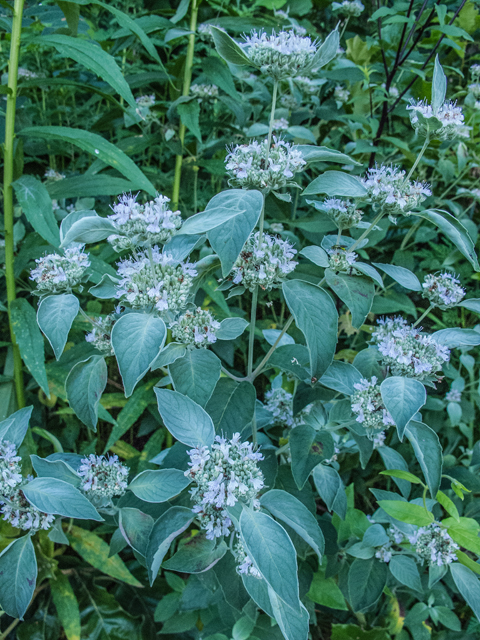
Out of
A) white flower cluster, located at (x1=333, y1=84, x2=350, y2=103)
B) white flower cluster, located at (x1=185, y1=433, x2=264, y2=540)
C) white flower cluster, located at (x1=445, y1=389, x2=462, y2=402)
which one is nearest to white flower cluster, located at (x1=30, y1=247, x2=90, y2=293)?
white flower cluster, located at (x1=185, y1=433, x2=264, y2=540)

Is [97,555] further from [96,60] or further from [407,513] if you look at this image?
[96,60]

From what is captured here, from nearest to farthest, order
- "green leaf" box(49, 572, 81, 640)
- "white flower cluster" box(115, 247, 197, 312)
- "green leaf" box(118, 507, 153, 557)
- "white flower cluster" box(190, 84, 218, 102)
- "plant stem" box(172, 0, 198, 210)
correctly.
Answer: "white flower cluster" box(115, 247, 197, 312) < "green leaf" box(118, 507, 153, 557) < "green leaf" box(49, 572, 81, 640) < "plant stem" box(172, 0, 198, 210) < "white flower cluster" box(190, 84, 218, 102)

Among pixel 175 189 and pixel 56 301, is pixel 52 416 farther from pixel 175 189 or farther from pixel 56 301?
pixel 56 301

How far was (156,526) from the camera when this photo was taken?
70 cm

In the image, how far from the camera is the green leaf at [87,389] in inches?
27.5

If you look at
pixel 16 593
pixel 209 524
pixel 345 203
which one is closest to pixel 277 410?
pixel 209 524

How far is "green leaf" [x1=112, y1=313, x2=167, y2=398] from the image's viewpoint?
524mm

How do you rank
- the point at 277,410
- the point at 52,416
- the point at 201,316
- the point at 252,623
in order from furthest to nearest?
the point at 52,416, the point at 277,410, the point at 252,623, the point at 201,316

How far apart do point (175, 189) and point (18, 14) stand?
0.54 meters

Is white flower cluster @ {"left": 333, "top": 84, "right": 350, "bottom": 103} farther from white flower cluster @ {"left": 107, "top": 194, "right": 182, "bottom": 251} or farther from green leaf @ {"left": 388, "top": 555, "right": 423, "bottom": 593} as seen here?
green leaf @ {"left": 388, "top": 555, "right": 423, "bottom": 593}

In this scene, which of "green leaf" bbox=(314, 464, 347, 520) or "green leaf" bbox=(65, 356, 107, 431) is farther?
"green leaf" bbox=(314, 464, 347, 520)

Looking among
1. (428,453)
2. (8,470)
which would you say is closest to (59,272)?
(8,470)

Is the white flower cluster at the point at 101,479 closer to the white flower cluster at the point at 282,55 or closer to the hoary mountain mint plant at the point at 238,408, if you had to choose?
the hoary mountain mint plant at the point at 238,408

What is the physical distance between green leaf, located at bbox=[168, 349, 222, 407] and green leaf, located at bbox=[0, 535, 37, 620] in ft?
1.29
